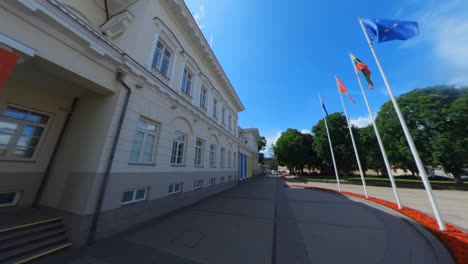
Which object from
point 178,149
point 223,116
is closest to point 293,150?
point 223,116

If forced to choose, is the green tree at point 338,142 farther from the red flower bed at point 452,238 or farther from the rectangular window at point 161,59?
the rectangular window at point 161,59

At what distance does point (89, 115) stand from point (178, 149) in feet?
13.4

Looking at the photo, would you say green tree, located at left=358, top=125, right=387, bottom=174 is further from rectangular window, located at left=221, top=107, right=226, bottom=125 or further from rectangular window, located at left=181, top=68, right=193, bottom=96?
rectangular window, located at left=181, top=68, right=193, bottom=96

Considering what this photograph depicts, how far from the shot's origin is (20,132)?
4.92m

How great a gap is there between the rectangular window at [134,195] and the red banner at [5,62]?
13.4 feet

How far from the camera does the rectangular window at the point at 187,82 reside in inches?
380

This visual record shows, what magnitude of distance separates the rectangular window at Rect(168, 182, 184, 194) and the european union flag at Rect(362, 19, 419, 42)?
11.2 m

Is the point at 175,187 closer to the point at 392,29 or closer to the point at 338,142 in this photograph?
the point at 392,29

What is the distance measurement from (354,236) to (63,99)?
11273 millimetres

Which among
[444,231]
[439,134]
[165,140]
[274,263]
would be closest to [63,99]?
[165,140]

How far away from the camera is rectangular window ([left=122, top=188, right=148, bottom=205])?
548 centimetres

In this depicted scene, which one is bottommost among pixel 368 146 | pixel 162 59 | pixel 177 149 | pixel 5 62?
pixel 177 149

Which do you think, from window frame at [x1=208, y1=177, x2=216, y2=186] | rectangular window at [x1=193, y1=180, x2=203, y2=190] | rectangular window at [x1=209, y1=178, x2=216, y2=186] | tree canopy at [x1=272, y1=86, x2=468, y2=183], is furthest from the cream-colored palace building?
tree canopy at [x1=272, y1=86, x2=468, y2=183]

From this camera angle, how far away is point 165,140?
7180 millimetres
